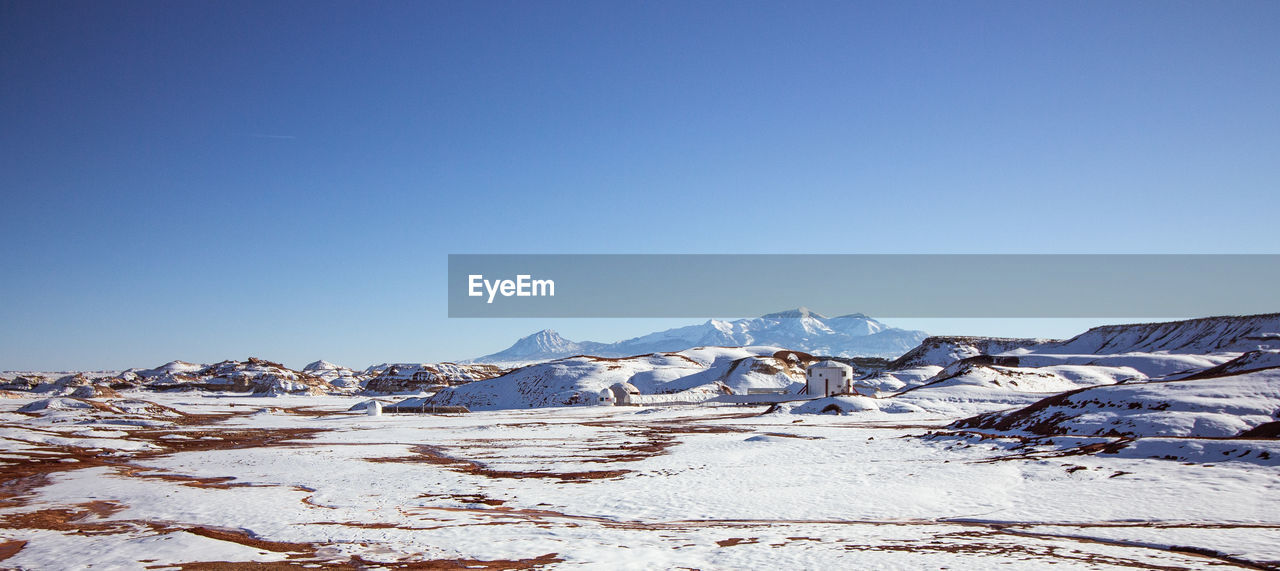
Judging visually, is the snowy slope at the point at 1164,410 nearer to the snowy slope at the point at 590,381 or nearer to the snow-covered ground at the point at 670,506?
the snow-covered ground at the point at 670,506

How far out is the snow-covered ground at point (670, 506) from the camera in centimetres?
1280

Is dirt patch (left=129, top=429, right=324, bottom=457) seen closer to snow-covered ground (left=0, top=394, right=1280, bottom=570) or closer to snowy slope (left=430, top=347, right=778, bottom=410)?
snow-covered ground (left=0, top=394, right=1280, bottom=570)

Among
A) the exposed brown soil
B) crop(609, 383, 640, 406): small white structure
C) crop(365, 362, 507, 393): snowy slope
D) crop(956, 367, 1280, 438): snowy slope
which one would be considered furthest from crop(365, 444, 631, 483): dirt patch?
crop(365, 362, 507, 393): snowy slope

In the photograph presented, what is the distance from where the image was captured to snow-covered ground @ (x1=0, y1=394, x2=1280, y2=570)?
42.0 ft

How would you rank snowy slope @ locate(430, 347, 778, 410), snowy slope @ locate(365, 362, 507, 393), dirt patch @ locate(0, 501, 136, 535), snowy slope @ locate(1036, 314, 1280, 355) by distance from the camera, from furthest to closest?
snowy slope @ locate(365, 362, 507, 393), snowy slope @ locate(1036, 314, 1280, 355), snowy slope @ locate(430, 347, 778, 410), dirt patch @ locate(0, 501, 136, 535)

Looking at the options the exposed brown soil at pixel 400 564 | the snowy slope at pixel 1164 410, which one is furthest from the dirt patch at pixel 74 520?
the snowy slope at pixel 1164 410

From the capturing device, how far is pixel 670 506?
18.6 meters

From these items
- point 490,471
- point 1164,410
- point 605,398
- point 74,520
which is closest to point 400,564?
point 74,520

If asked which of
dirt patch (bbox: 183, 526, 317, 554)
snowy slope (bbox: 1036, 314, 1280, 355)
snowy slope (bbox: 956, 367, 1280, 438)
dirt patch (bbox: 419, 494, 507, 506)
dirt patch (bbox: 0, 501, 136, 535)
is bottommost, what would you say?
dirt patch (bbox: 419, 494, 507, 506)

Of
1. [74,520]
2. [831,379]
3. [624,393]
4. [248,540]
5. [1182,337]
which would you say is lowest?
[624,393]

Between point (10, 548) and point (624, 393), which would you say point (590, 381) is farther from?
point (10, 548)

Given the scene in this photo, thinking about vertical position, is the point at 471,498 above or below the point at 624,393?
above

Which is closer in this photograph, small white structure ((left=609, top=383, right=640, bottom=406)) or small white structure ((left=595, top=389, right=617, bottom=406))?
small white structure ((left=595, top=389, right=617, bottom=406))

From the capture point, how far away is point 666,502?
1919 centimetres
